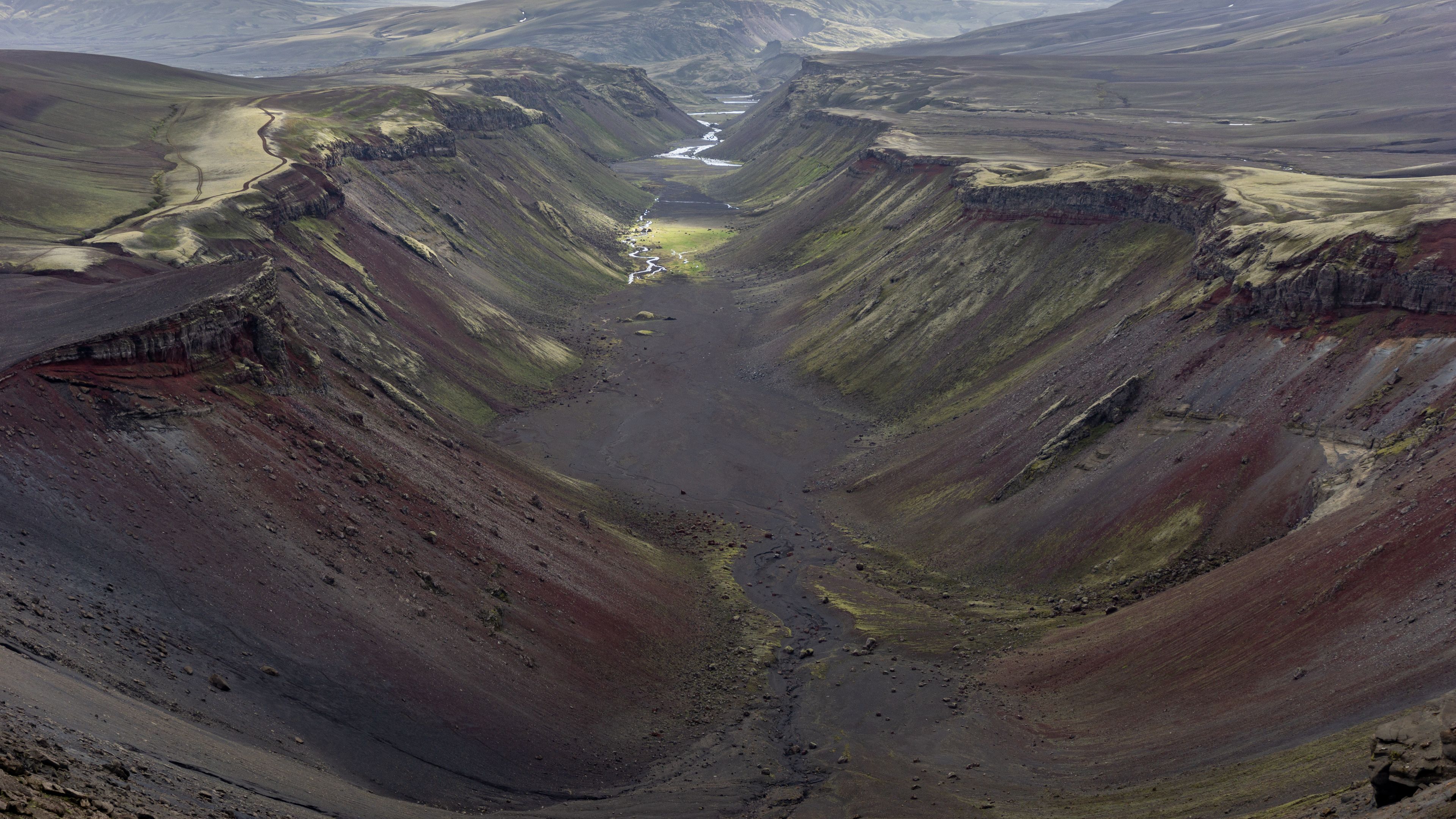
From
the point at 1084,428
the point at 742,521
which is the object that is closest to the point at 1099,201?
the point at 1084,428

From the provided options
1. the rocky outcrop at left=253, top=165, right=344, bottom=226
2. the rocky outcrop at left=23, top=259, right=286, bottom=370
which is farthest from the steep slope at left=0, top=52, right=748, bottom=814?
the rocky outcrop at left=253, top=165, right=344, bottom=226

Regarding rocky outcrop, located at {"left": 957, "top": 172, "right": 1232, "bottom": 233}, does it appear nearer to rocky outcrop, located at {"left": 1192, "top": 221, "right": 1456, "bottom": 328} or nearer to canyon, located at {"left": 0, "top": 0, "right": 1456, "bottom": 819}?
canyon, located at {"left": 0, "top": 0, "right": 1456, "bottom": 819}

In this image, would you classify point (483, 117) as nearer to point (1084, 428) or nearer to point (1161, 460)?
point (1084, 428)

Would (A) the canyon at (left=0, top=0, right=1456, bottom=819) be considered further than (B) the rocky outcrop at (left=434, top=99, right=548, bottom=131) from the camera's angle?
No

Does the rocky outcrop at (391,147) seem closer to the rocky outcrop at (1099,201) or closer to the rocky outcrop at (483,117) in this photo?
the rocky outcrop at (483,117)

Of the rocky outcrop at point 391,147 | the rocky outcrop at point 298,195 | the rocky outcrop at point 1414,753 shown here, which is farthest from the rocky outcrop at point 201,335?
the rocky outcrop at point 391,147

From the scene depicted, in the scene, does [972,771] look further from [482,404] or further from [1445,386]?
[482,404]

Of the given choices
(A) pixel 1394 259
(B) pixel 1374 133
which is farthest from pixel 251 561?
(B) pixel 1374 133
